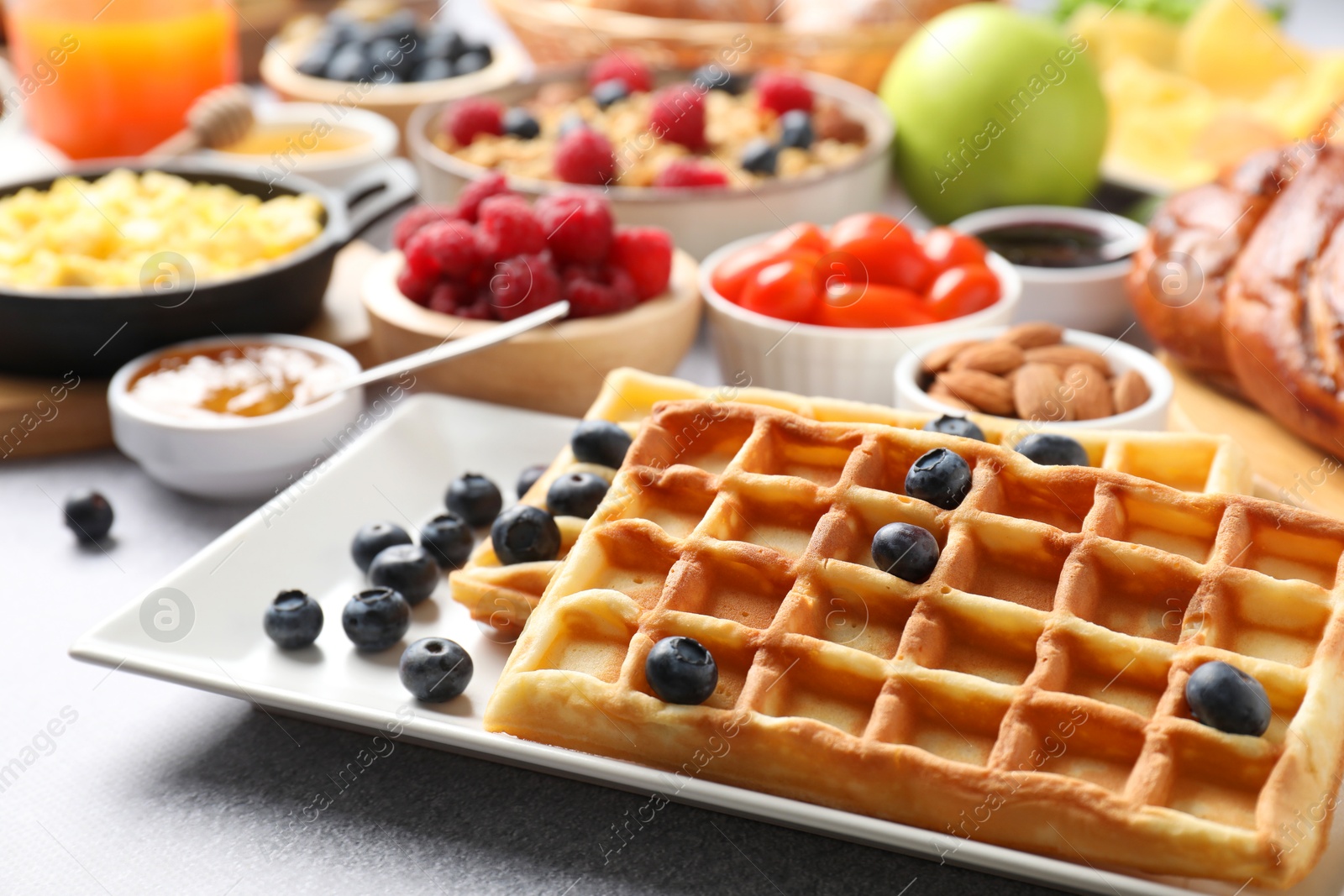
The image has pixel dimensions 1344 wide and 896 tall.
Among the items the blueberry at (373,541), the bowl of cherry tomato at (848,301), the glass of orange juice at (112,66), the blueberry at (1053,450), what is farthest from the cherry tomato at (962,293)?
the glass of orange juice at (112,66)

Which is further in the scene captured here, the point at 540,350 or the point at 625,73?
the point at 625,73

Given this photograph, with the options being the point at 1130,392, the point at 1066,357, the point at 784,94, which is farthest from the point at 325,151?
the point at 1130,392

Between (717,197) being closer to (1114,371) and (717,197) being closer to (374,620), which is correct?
(1114,371)

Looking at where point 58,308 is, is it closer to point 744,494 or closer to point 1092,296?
point 744,494

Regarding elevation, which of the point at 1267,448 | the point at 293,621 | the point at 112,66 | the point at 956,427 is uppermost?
the point at 112,66

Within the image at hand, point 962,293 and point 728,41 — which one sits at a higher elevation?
point 728,41

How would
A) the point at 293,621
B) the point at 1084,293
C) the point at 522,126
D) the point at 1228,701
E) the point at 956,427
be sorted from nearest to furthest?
the point at 1228,701 → the point at 293,621 → the point at 956,427 → the point at 1084,293 → the point at 522,126

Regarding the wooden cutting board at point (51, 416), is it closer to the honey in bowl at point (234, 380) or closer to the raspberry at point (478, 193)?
the honey in bowl at point (234, 380)

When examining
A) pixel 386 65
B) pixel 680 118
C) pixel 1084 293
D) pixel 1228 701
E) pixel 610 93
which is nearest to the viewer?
pixel 1228 701
